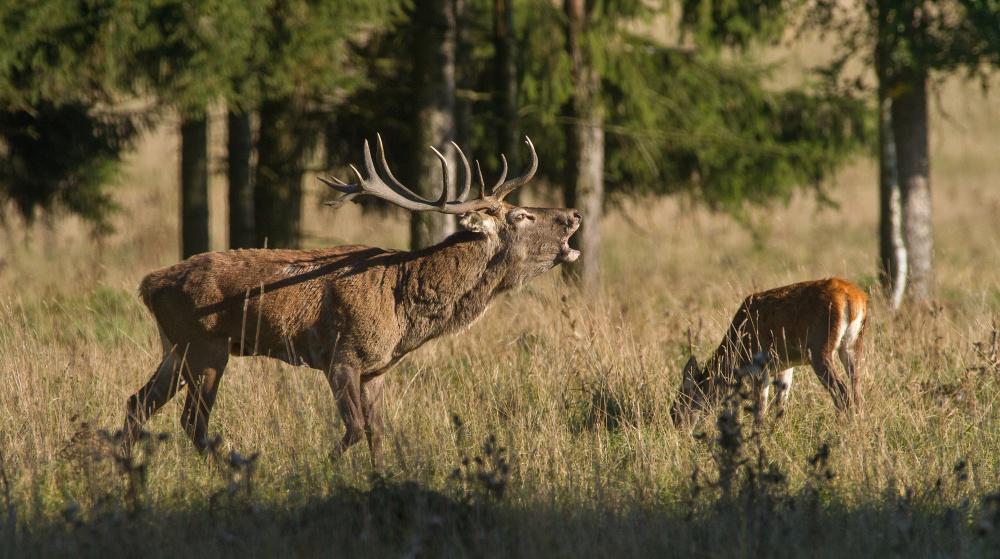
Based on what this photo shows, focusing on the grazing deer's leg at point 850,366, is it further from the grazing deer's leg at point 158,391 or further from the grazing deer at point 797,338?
the grazing deer's leg at point 158,391

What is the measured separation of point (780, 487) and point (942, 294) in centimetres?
730

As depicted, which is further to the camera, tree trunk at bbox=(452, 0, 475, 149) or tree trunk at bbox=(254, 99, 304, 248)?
tree trunk at bbox=(254, 99, 304, 248)

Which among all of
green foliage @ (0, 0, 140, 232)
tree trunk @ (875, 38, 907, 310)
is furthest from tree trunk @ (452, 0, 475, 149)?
tree trunk @ (875, 38, 907, 310)

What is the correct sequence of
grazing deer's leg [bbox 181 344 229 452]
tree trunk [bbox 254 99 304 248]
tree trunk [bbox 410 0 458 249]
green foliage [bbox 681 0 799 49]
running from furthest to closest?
1. tree trunk [bbox 254 99 304 248]
2. green foliage [bbox 681 0 799 49]
3. tree trunk [bbox 410 0 458 249]
4. grazing deer's leg [bbox 181 344 229 452]

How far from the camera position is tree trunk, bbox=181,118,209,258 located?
12508 millimetres

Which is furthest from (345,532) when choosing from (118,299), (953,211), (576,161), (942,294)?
(953,211)

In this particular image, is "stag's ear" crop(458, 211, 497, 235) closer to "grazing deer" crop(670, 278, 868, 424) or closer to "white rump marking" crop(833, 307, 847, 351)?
"grazing deer" crop(670, 278, 868, 424)

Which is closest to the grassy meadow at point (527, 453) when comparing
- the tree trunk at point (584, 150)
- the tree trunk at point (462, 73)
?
the tree trunk at point (584, 150)

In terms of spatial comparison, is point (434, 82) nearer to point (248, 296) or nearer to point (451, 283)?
point (451, 283)

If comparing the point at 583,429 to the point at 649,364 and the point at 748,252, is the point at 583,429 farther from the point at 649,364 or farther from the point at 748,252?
the point at 748,252

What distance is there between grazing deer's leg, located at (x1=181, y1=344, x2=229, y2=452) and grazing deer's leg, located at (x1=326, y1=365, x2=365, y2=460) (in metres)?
0.63

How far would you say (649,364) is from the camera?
8.09m

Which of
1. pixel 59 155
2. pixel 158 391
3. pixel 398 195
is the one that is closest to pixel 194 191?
pixel 59 155

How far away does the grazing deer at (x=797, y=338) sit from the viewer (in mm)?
7527
